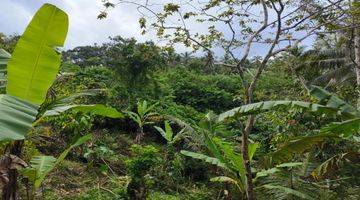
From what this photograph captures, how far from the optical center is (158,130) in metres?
10.9

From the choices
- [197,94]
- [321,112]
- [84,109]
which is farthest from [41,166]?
[197,94]

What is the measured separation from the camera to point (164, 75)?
19.6 meters

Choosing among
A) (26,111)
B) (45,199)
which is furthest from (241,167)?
(26,111)

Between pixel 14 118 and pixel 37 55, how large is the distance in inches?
43.1

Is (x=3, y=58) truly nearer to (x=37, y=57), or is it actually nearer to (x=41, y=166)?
(x=37, y=57)

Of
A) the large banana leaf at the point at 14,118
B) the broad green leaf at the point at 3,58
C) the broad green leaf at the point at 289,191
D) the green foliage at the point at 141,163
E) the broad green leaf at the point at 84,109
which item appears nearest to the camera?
the large banana leaf at the point at 14,118

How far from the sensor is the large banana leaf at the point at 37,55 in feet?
11.9

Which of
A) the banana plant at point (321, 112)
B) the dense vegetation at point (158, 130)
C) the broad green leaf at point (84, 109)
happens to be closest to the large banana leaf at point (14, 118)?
the dense vegetation at point (158, 130)

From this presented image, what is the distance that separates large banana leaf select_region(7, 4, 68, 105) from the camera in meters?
3.62

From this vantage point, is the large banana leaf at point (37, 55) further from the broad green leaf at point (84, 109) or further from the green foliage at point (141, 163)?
the green foliage at point (141, 163)

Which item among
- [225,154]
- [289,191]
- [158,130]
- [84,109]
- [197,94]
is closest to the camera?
[84,109]

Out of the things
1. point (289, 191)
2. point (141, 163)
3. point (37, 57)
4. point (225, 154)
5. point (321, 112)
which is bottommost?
point (289, 191)

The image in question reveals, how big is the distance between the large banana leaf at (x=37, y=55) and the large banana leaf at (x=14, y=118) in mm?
657

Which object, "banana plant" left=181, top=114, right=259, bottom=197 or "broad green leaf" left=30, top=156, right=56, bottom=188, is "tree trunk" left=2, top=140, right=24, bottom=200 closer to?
"broad green leaf" left=30, top=156, right=56, bottom=188
